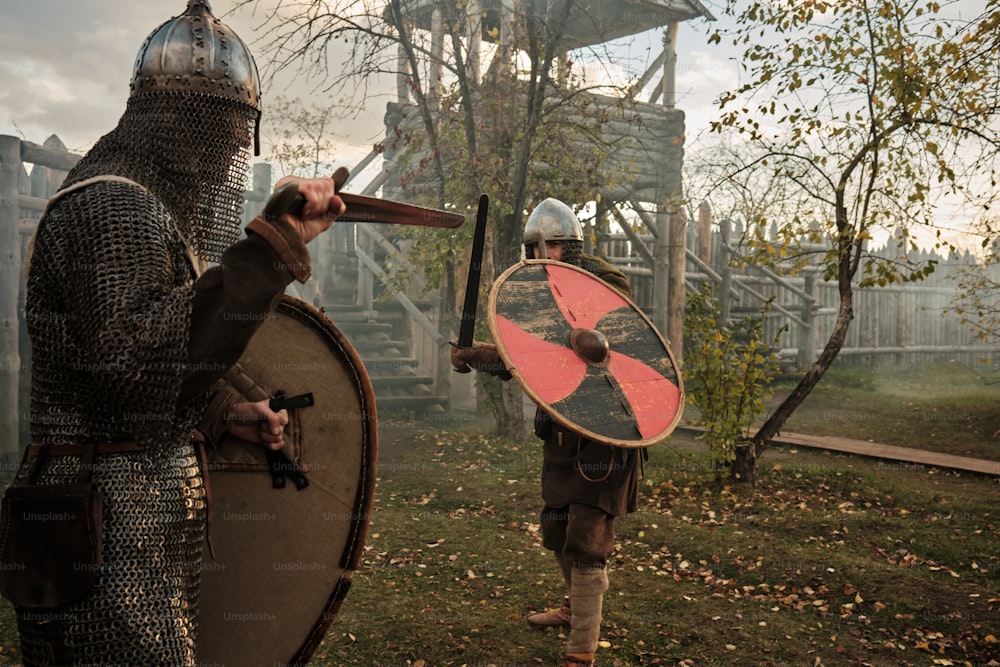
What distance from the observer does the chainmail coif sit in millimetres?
1479

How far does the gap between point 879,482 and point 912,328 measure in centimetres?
1151

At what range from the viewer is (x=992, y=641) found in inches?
145

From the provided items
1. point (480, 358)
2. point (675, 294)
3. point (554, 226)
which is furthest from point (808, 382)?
point (675, 294)

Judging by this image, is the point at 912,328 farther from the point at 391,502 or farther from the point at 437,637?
the point at 437,637

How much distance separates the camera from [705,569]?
4.82m

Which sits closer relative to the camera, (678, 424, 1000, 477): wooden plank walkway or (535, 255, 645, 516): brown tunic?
(535, 255, 645, 516): brown tunic

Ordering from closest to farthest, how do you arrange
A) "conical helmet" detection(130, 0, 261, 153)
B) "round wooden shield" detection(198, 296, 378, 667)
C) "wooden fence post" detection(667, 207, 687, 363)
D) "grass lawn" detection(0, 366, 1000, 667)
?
"conical helmet" detection(130, 0, 261, 153)
"round wooden shield" detection(198, 296, 378, 667)
"grass lawn" detection(0, 366, 1000, 667)
"wooden fence post" detection(667, 207, 687, 363)

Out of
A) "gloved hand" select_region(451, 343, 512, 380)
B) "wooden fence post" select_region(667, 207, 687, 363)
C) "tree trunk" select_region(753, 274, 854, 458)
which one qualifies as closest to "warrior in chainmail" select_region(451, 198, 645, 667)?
"gloved hand" select_region(451, 343, 512, 380)

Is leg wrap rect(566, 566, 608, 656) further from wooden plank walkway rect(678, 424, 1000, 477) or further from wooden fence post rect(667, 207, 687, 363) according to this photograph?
wooden fence post rect(667, 207, 687, 363)

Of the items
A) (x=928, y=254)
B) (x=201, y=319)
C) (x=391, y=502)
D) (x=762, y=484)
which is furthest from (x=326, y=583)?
(x=928, y=254)

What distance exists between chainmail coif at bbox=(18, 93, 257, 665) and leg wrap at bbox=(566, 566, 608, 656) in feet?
6.39

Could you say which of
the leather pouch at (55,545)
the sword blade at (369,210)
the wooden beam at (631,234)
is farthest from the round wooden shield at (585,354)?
the wooden beam at (631,234)

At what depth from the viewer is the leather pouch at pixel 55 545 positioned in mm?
1536

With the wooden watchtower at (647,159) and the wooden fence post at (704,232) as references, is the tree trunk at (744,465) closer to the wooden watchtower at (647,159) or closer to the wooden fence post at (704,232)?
the wooden watchtower at (647,159)
